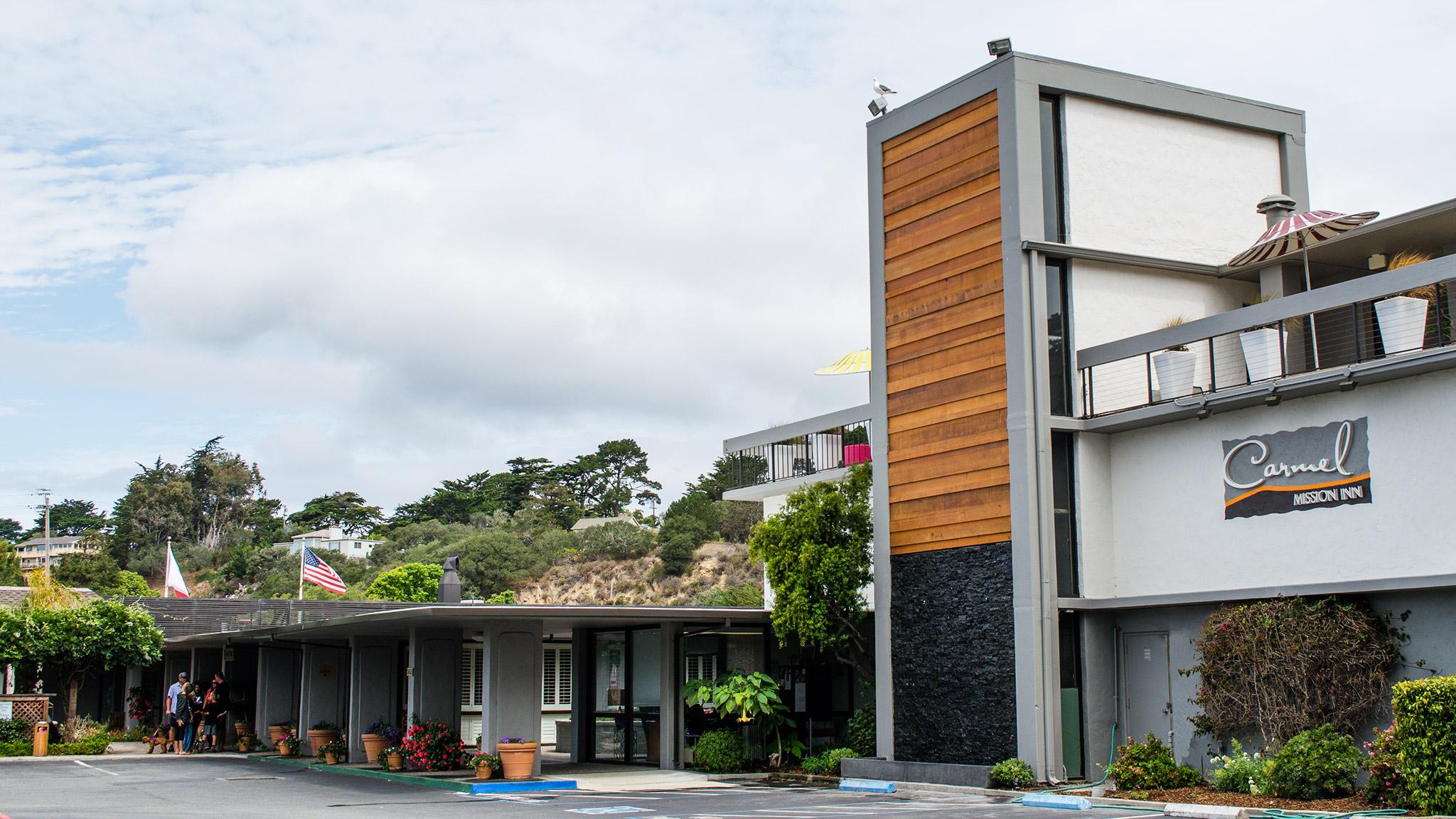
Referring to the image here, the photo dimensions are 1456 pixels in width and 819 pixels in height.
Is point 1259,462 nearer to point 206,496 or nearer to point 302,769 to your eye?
point 302,769

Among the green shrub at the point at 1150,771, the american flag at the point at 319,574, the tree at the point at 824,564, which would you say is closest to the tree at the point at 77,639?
the american flag at the point at 319,574

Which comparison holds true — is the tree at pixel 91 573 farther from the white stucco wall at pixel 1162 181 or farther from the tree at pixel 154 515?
the white stucco wall at pixel 1162 181

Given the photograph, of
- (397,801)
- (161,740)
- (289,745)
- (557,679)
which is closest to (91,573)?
(161,740)

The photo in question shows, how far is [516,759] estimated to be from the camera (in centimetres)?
2069

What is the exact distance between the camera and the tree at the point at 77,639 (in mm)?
29188

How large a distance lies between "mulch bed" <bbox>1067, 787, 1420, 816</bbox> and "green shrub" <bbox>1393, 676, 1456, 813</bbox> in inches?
10.3

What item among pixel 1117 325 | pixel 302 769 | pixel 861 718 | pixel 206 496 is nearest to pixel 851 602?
pixel 861 718

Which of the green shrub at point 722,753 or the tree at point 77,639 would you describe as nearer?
the green shrub at point 722,753

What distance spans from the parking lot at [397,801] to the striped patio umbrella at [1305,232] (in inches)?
305

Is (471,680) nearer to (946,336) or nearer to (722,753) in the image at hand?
(722,753)

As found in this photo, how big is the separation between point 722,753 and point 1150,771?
310 inches

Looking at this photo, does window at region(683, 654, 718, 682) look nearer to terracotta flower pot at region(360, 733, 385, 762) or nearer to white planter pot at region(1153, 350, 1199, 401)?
terracotta flower pot at region(360, 733, 385, 762)

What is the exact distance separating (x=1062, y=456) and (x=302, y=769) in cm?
1497

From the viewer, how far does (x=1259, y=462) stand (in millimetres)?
16812
